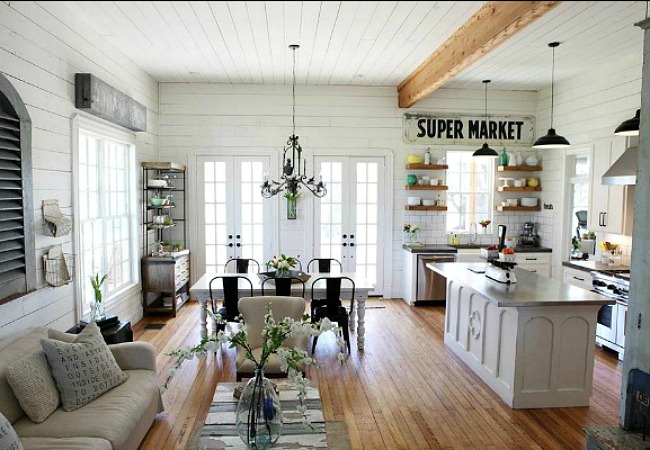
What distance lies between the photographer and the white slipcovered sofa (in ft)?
8.14

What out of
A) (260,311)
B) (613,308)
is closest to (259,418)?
(260,311)

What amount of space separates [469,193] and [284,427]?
5.89 m

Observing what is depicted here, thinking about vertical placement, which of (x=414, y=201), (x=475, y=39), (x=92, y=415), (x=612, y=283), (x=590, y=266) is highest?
(x=475, y=39)

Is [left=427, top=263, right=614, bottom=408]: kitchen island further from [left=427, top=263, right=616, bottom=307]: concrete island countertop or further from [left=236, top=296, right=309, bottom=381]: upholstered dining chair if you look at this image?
[left=236, top=296, right=309, bottom=381]: upholstered dining chair

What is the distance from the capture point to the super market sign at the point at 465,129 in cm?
727

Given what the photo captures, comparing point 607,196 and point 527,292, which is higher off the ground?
point 607,196

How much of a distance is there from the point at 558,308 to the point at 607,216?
97.0 inches

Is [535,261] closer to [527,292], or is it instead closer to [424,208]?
[424,208]

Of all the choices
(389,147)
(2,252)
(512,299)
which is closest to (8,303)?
(2,252)

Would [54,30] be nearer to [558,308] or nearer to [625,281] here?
[558,308]

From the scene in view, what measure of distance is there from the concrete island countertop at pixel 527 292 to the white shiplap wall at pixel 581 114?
6.60 feet

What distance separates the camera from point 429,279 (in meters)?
7.00

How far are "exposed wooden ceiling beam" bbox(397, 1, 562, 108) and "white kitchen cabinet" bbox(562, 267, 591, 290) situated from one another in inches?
110

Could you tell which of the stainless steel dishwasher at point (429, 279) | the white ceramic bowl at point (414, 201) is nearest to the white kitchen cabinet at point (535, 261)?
the stainless steel dishwasher at point (429, 279)
